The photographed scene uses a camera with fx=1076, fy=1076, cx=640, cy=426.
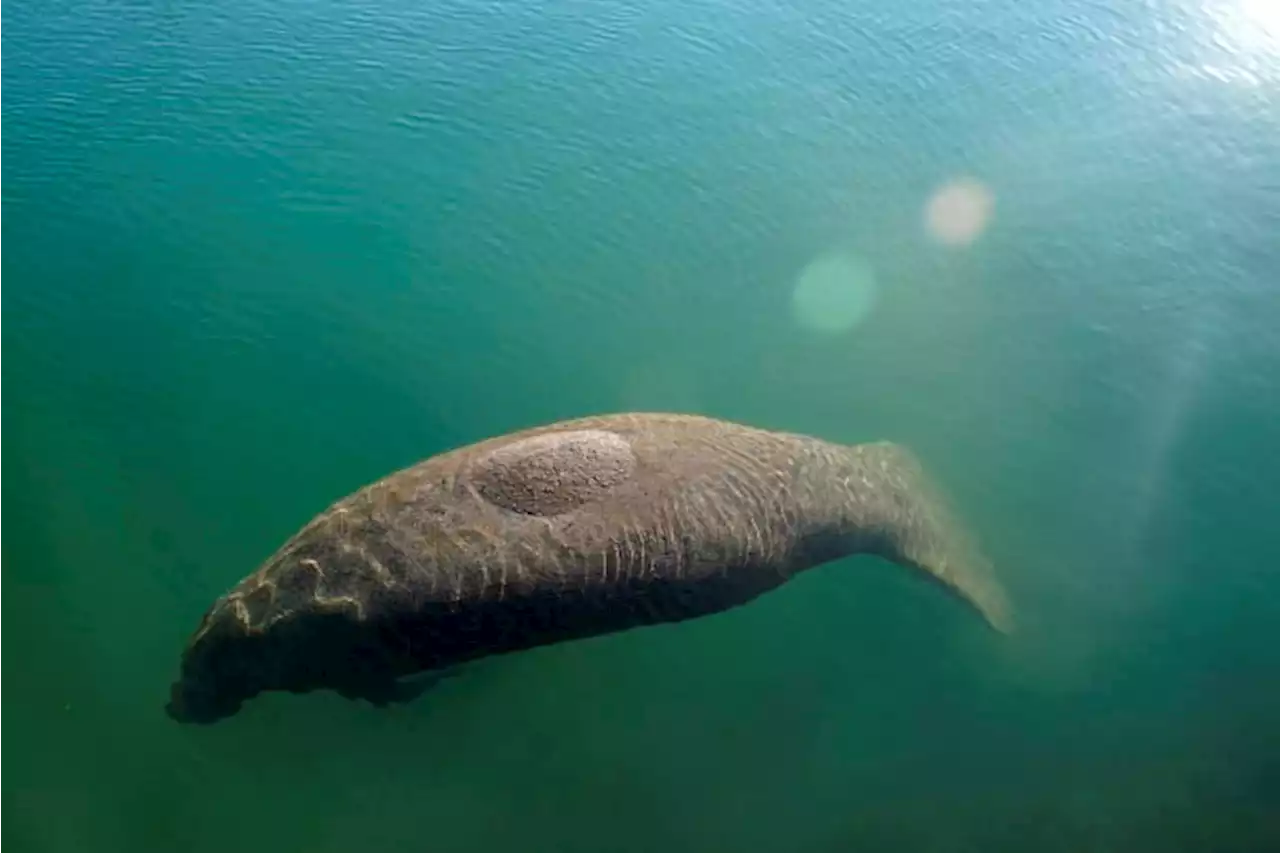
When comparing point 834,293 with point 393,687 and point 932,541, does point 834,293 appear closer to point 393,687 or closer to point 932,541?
point 932,541

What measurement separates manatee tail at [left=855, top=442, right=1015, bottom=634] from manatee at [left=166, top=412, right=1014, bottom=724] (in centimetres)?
122

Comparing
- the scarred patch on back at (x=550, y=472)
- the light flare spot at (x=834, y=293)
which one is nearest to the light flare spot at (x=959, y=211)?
the light flare spot at (x=834, y=293)

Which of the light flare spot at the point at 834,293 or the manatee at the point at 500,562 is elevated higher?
the light flare spot at the point at 834,293

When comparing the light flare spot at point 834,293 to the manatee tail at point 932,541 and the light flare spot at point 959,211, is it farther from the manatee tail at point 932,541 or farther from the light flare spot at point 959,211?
the manatee tail at point 932,541

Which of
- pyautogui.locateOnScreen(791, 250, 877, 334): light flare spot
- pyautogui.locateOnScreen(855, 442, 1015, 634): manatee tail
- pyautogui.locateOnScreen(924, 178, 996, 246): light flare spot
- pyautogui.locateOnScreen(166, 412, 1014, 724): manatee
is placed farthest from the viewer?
pyautogui.locateOnScreen(924, 178, 996, 246): light flare spot

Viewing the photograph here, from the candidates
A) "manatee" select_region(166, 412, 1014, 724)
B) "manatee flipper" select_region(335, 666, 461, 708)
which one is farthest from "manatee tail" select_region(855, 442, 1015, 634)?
"manatee flipper" select_region(335, 666, 461, 708)

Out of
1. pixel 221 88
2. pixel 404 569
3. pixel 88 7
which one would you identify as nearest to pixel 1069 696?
pixel 404 569

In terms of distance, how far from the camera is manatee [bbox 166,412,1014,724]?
6801mm

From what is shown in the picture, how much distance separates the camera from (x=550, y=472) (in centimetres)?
704

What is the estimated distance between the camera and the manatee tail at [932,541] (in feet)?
28.6

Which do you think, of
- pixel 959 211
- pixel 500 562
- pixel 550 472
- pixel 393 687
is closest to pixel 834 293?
pixel 959 211

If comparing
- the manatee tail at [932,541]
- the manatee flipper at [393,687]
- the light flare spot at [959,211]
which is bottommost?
the manatee flipper at [393,687]

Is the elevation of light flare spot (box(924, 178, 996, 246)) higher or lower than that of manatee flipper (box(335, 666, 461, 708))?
higher

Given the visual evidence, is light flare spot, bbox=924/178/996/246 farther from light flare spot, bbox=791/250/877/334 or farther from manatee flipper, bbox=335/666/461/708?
manatee flipper, bbox=335/666/461/708
